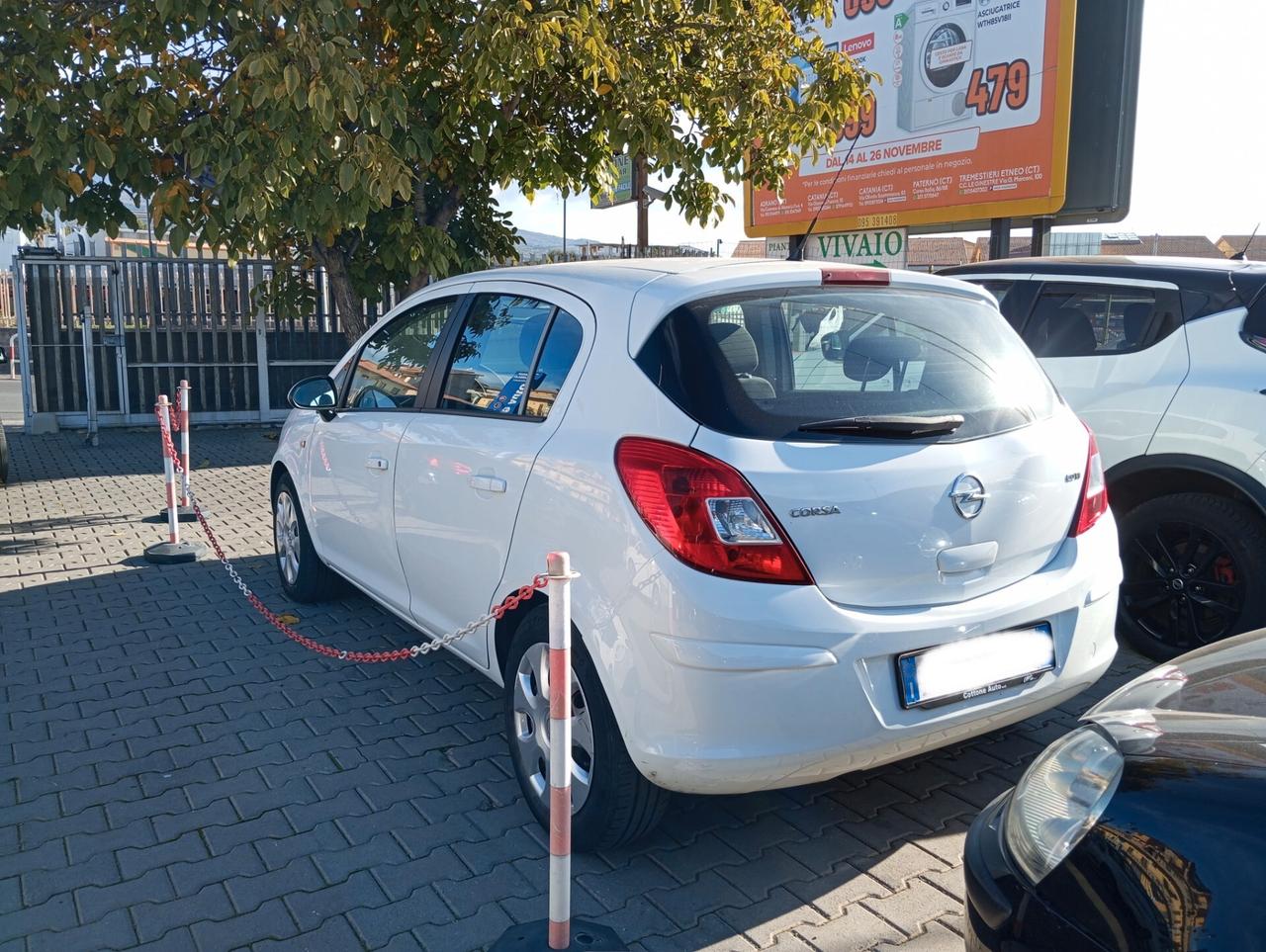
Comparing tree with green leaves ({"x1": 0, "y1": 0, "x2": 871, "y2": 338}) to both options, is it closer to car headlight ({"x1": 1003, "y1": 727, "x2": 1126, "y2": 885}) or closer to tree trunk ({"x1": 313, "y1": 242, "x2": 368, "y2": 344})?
tree trunk ({"x1": 313, "y1": 242, "x2": 368, "y2": 344})

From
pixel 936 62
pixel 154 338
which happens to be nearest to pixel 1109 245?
pixel 936 62

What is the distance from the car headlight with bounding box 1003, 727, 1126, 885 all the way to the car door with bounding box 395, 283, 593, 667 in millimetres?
1750

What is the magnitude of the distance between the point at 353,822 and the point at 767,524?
5.96 feet

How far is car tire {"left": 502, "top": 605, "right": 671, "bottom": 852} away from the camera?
10.4 ft

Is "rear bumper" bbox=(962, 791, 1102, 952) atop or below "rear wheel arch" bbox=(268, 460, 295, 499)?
below

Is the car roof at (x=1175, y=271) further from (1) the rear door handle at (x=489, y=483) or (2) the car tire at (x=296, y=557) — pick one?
(2) the car tire at (x=296, y=557)

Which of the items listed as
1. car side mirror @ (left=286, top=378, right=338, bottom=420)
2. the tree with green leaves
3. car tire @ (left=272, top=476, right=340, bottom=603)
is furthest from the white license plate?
the tree with green leaves

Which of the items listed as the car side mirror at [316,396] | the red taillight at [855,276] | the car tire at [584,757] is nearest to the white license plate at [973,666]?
the car tire at [584,757]

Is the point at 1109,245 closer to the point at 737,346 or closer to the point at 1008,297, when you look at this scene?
the point at 1008,297

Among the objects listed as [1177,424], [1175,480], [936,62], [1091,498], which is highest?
[936,62]

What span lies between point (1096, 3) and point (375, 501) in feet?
35.3

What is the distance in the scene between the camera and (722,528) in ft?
9.48

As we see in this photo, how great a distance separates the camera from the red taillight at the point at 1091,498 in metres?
3.50

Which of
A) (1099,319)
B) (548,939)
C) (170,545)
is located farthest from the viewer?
(170,545)
